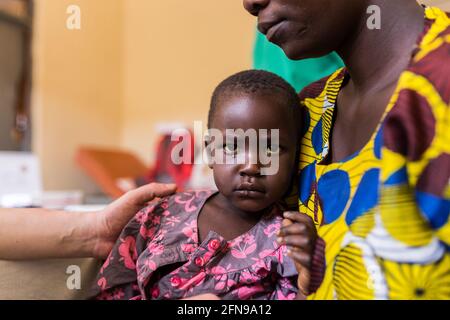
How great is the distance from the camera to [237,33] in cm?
301

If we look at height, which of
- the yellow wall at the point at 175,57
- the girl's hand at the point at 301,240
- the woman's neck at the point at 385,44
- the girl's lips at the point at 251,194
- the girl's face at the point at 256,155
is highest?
the yellow wall at the point at 175,57

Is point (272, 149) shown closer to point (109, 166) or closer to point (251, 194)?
point (251, 194)

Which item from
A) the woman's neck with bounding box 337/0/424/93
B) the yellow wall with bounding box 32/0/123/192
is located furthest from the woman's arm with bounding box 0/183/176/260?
the yellow wall with bounding box 32/0/123/192

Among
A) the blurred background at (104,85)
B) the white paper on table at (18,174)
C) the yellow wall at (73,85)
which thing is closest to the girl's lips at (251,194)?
the blurred background at (104,85)

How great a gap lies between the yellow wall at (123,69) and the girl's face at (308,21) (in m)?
2.23

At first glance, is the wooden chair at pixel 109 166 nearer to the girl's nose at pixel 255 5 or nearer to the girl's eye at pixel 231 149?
the girl's eye at pixel 231 149

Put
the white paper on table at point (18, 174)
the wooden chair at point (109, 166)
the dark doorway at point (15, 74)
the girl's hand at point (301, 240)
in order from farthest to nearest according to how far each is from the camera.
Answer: the wooden chair at point (109, 166)
the dark doorway at point (15, 74)
the white paper on table at point (18, 174)
the girl's hand at point (301, 240)

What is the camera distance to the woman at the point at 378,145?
494 millimetres

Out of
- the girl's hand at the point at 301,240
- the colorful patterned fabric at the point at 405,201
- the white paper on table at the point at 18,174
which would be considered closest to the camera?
the colorful patterned fabric at the point at 405,201

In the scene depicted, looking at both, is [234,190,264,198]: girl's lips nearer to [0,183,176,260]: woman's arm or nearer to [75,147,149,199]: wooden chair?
[0,183,176,260]: woman's arm

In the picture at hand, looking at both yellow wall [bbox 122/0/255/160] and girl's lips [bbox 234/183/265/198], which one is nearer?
girl's lips [bbox 234/183/265/198]

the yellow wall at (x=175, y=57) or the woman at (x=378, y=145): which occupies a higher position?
the yellow wall at (x=175, y=57)

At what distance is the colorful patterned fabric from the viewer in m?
0.48

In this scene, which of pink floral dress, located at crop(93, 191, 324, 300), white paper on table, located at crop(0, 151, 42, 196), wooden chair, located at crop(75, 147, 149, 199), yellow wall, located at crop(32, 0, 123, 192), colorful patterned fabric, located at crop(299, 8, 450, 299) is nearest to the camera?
colorful patterned fabric, located at crop(299, 8, 450, 299)
